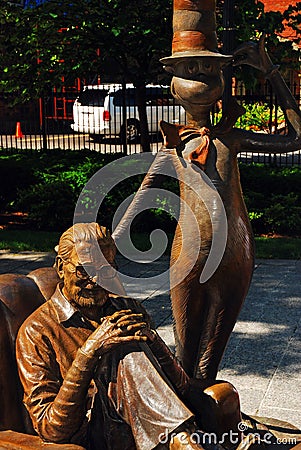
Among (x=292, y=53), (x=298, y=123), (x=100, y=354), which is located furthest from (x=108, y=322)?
(x=292, y=53)

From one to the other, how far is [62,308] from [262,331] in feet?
13.2

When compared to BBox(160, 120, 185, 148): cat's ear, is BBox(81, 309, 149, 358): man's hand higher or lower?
lower

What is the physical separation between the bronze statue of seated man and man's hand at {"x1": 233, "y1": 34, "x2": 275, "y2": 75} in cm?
148

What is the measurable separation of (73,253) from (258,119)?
1723 cm

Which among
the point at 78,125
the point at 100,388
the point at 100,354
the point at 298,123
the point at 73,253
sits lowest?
the point at 78,125

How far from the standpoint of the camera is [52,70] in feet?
39.2

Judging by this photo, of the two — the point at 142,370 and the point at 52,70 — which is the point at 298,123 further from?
the point at 52,70

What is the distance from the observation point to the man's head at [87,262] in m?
2.74

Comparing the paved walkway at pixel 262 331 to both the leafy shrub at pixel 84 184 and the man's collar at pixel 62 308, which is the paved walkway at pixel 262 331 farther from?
the man's collar at pixel 62 308

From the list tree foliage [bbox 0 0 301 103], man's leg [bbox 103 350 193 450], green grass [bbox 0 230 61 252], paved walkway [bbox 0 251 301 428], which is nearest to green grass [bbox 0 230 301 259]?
green grass [bbox 0 230 61 252]

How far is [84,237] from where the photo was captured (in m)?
2.75

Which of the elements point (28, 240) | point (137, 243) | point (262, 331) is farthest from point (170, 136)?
point (28, 240)

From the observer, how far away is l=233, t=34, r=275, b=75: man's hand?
376 centimetres

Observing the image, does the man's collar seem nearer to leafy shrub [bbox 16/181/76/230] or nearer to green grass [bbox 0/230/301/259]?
green grass [bbox 0/230/301/259]
